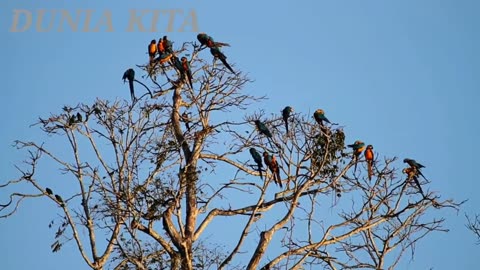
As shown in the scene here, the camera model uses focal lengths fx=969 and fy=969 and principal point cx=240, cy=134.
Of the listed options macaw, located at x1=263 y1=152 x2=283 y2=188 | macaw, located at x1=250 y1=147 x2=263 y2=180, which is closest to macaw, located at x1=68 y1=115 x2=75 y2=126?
macaw, located at x1=250 y1=147 x2=263 y2=180

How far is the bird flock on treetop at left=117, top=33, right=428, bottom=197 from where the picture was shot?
647 inches

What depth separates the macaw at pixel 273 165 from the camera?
16.3 m

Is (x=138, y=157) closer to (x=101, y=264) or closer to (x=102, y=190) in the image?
(x=102, y=190)

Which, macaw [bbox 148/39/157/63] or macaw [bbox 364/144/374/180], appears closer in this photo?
macaw [bbox 364/144/374/180]

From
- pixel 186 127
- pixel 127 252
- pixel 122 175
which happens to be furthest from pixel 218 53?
pixel 127 252

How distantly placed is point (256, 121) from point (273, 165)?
0.81m

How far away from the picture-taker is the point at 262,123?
1648cm

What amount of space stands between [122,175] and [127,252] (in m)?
1.31

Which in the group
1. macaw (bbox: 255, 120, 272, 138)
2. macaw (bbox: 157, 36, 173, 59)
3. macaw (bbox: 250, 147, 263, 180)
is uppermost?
macaw (bbox: 157, 36, 173, 59)

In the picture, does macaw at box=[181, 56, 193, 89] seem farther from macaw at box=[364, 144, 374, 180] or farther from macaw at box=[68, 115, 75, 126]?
macaw at box=[364, 144, 374, 180]

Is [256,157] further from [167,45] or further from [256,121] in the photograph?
[167,45]

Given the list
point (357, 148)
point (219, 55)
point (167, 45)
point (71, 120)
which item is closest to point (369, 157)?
point (357, 148)

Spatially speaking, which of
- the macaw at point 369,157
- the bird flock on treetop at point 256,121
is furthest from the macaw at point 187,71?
the macaw at point 369,157

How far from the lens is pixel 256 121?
1652 cm
